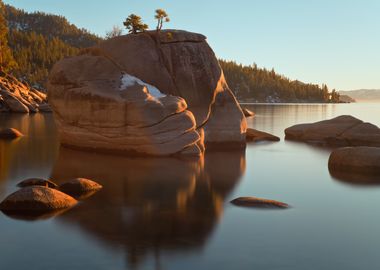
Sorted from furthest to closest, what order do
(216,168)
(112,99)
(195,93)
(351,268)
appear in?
(195,93) → (112,99) → (216,168) → (351,268)

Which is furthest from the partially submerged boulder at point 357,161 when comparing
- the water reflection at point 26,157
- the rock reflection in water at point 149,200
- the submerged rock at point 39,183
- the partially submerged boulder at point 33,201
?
the water reflection at point 26,157

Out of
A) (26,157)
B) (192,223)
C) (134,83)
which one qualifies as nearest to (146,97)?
(134,83)

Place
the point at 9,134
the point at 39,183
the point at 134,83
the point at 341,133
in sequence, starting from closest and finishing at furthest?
1. the point at 39,183
2. the point at 134,83
3. the point at 9,134
4. the point at 341,133

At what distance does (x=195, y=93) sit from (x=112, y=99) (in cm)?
700

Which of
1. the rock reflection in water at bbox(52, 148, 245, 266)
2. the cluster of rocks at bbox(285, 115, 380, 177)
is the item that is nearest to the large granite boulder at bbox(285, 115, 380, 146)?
the cluster of rocks at bbox(285, 115, 380, 177)

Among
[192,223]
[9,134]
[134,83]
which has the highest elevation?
[134,83]

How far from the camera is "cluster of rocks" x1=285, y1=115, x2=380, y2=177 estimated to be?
68.8 ft

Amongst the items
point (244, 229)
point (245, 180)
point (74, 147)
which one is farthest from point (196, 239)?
point (74, 147)

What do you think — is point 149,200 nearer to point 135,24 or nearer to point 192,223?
point 192,223

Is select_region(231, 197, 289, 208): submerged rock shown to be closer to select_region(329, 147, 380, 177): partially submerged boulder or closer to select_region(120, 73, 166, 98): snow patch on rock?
select_region(329, 147, 380, 177): partially submerged boulder

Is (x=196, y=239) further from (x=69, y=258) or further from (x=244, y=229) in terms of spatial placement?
(x=69, y=258)

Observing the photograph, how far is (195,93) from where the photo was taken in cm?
2856

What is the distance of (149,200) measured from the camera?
14.3 meters

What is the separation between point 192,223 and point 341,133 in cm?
2597
